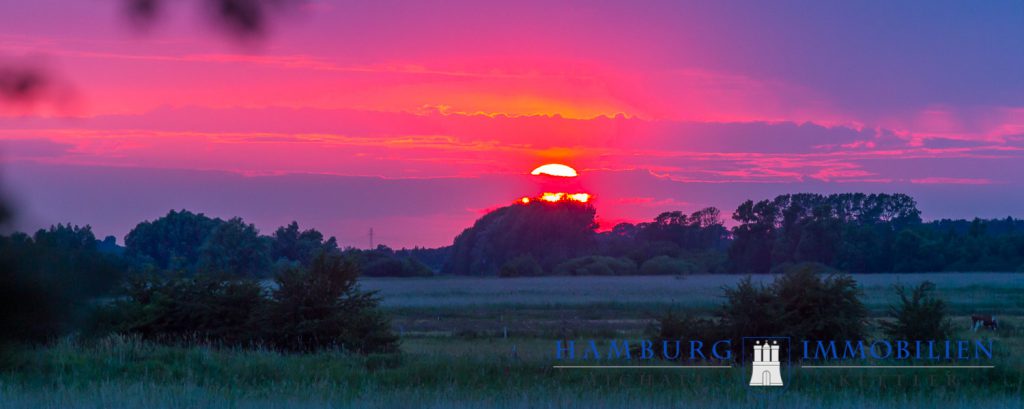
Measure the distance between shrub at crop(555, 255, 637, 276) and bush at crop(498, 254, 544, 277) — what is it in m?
2.71

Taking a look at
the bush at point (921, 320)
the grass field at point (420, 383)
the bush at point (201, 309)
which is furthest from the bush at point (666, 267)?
the bush at point (921, 320)

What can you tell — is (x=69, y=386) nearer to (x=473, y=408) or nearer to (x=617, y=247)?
(x=473, y=408)

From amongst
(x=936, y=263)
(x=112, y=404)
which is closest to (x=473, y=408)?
(x=112, y=404)

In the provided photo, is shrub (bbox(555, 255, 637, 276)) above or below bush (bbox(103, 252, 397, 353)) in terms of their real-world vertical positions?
above

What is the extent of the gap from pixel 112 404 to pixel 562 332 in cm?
2509

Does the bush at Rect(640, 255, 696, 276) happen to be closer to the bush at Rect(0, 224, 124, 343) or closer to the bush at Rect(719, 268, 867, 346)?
the bush at Rect(719, 268, 867, 346)

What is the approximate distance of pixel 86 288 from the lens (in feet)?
12.4

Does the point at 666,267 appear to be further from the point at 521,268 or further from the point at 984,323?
the point at 984,323

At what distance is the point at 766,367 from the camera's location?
14.8m

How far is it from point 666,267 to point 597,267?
913 centimetres

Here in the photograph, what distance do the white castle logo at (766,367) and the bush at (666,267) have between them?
304 feet

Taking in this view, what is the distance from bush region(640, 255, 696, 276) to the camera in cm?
11147

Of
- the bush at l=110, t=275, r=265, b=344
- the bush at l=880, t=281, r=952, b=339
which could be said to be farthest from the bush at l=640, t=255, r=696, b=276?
the bush at l=880, t=281, r=952, b=339

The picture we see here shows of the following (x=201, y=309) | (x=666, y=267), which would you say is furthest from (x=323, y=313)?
(x=666, y=267)
